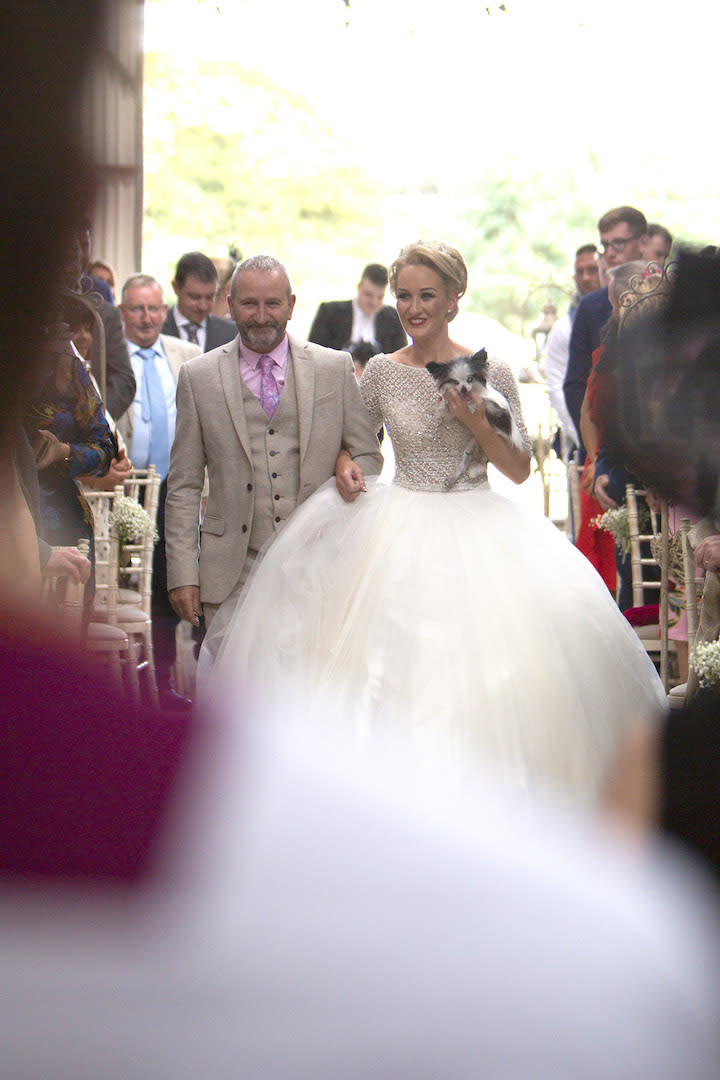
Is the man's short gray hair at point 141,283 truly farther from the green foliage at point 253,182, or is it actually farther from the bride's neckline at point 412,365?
the green foliage at point 253,182

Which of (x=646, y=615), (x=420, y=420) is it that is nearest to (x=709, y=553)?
(x=420, y=420)

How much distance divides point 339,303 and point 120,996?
26.5 ft

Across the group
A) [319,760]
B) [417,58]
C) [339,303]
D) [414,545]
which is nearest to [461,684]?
[414,545]

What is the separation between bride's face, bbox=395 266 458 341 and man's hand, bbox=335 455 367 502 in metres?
0.45

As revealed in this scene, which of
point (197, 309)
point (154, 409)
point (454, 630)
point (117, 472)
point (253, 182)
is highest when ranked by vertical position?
point (253, 182)

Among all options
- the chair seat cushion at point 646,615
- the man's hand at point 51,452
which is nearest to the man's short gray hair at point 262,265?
the man's hand at point 51,452

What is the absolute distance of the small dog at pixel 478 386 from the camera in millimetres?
4199

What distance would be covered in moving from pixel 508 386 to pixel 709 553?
Answer: 1.11 metres

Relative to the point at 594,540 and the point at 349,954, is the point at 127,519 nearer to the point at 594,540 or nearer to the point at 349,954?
the point at 594,540

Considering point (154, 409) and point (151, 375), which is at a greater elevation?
point (151, 375)

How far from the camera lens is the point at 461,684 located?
3.77 metres

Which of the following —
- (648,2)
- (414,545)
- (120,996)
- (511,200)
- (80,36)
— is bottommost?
(414,545)

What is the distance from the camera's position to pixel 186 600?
432 cm

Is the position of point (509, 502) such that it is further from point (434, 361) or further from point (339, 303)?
point (339, 303)
